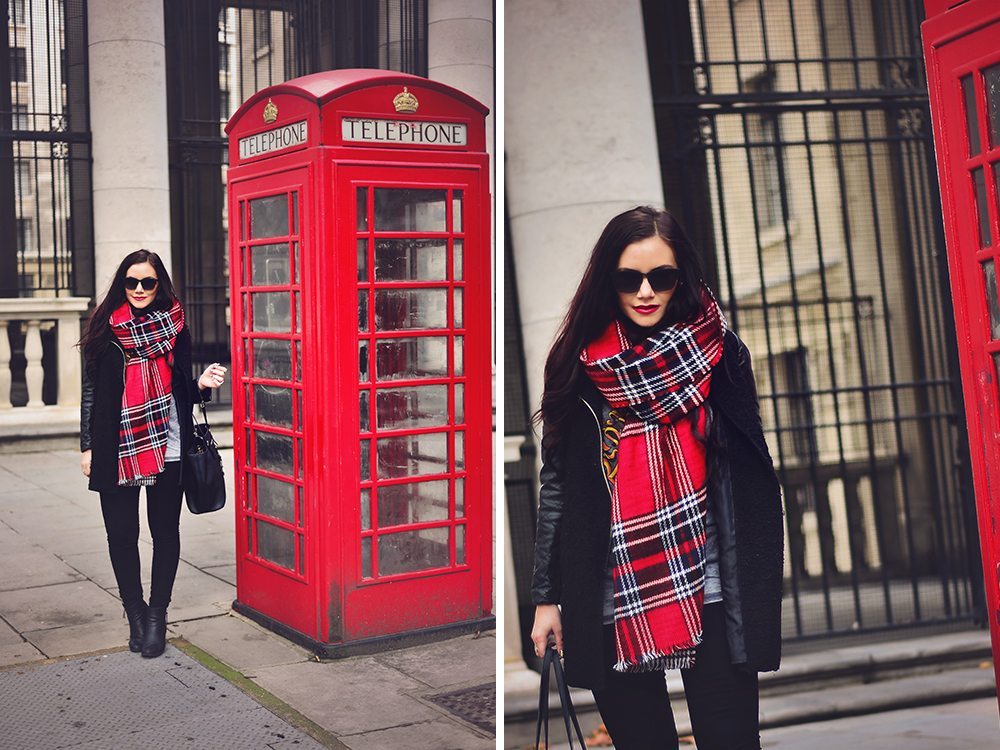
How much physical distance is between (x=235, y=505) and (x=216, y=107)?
4.09 ft

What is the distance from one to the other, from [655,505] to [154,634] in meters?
1.56

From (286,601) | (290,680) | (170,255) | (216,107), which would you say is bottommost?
(290,680)

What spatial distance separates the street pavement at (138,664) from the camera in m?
3.14

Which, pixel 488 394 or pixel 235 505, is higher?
pixel 488 394

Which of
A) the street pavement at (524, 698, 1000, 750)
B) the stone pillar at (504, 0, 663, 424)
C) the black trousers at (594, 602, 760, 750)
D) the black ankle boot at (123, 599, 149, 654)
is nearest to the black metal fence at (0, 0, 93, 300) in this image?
the black ankle boot at (123, 599, 149, 654)

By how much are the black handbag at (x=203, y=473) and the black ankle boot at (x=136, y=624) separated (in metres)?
0.31

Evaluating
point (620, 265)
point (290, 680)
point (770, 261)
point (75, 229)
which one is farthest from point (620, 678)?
point (770, 261)

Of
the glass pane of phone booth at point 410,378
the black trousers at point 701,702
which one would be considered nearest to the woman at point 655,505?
the black trousers at point 701,702

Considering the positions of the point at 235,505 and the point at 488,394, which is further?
the point at 488,394

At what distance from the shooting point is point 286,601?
A: 374 centimetres

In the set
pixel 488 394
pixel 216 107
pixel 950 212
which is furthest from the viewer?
pixel 488 394

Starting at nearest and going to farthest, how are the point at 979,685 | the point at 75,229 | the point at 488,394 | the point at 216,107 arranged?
the point at 75,229 → the point at 216,107 → the point at 488,394 → the point at 979,685

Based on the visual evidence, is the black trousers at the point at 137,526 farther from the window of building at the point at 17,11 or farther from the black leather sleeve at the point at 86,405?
the window of building at the point at 17,11

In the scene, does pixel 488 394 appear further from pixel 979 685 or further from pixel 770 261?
pixel 979 685
